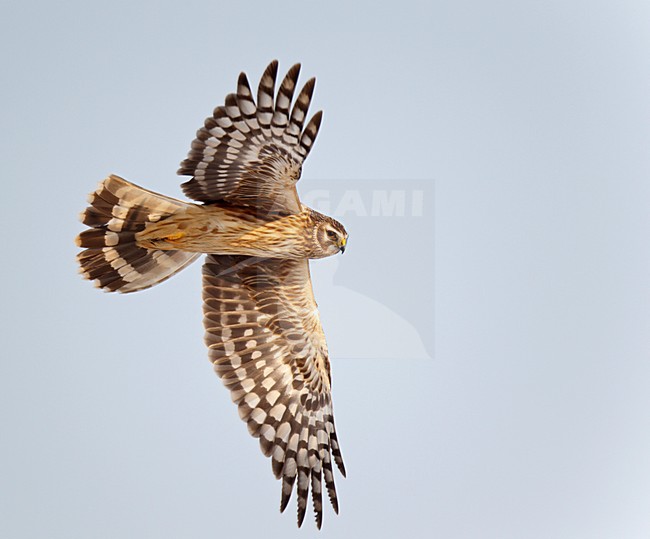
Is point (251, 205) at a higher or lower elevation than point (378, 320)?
higher

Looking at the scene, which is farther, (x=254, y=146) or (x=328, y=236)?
(x=328, y=236)

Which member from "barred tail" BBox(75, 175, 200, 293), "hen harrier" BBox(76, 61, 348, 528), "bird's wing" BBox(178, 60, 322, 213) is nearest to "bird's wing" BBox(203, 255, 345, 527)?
"hen harrier" BBox(76, 61, 348, 528)

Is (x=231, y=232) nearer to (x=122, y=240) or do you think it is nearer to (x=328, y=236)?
(x=328, y=236)

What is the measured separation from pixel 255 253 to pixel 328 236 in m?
0.52

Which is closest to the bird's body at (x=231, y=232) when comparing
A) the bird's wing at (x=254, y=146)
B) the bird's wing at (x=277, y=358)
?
the bird's wing at (x=254, y=146)

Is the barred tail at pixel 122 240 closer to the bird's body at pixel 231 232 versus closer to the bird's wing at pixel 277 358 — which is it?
the bird's body at pixel 231 232

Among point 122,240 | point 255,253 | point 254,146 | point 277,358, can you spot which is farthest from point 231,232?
point 277,358

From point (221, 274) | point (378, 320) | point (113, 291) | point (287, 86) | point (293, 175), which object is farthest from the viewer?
point (378, 320)

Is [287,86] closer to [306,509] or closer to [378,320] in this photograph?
[378,320]

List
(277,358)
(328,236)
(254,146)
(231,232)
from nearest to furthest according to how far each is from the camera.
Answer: (254,146), (231,232), (328,236), (277,358)

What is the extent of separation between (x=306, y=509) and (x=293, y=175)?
2.55 meters

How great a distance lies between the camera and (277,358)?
694 centimetres

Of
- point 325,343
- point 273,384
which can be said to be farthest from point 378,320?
point 273,384

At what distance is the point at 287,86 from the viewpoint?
17.5 ft
